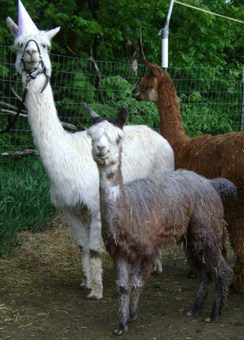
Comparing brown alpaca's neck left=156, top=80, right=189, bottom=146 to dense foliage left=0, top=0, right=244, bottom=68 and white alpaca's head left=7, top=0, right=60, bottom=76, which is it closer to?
white alpaca's head left=7, top=0, right=60, bottom=76

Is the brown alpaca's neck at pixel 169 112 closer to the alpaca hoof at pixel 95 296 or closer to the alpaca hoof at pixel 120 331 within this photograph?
the alpaca hoof at pixel 95 296

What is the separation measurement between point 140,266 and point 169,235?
0.30m

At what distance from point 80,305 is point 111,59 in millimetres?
7307

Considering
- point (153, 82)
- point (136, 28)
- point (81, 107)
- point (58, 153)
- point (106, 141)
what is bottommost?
point (58, 153)

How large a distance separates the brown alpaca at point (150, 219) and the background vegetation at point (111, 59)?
235 cm

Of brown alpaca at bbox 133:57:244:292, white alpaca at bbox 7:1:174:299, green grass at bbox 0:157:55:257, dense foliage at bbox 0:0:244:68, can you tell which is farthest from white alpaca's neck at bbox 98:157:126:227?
dense foliage at bbox 0:0:244:68

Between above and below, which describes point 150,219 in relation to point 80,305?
above

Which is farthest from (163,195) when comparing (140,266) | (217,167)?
(217,167)

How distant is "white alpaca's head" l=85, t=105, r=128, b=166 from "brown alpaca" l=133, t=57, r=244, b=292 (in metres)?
1.32

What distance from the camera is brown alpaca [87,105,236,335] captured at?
372cm

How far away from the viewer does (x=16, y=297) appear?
482 centimetres

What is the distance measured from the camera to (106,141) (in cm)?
360

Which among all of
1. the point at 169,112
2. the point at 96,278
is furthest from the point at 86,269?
the point at 169,112

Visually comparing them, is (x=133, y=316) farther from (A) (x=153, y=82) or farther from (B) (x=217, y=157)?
(A) (x=153, y=82)
